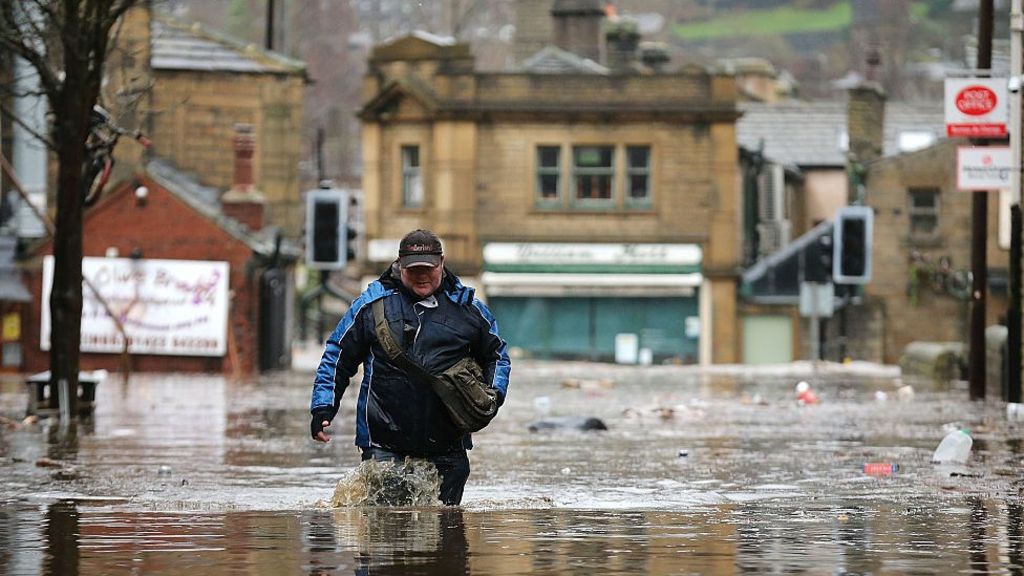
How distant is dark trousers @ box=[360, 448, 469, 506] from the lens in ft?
37.3

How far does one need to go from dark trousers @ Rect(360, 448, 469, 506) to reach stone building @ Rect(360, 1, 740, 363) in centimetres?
4338

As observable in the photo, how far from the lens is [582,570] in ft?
29.9

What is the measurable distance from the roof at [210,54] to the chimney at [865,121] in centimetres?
1928

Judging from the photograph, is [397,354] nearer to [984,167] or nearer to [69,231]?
[69,231]

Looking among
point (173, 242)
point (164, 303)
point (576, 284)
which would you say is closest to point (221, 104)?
point (173, 242)

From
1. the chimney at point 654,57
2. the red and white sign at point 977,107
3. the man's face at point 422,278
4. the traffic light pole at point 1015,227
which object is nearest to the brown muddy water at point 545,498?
the traffic light pole at point 1015,227

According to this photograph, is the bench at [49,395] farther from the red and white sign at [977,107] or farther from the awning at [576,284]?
the awning at [576,284]

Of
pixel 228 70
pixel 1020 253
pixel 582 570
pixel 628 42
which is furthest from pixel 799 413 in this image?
pixel 628 42

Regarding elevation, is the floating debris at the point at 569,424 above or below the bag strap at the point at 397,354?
below

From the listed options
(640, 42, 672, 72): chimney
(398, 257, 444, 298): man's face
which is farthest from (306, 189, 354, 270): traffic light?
(640, 42, 672, 72): chimney

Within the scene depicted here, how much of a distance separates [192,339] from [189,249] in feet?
5.80

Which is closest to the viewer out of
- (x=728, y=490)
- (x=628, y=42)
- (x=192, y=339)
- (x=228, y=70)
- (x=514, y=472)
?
(x=728, y=490)

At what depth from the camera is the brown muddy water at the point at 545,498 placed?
31.5 feet

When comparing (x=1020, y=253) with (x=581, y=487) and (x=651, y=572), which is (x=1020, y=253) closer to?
(x=581, y=487)
